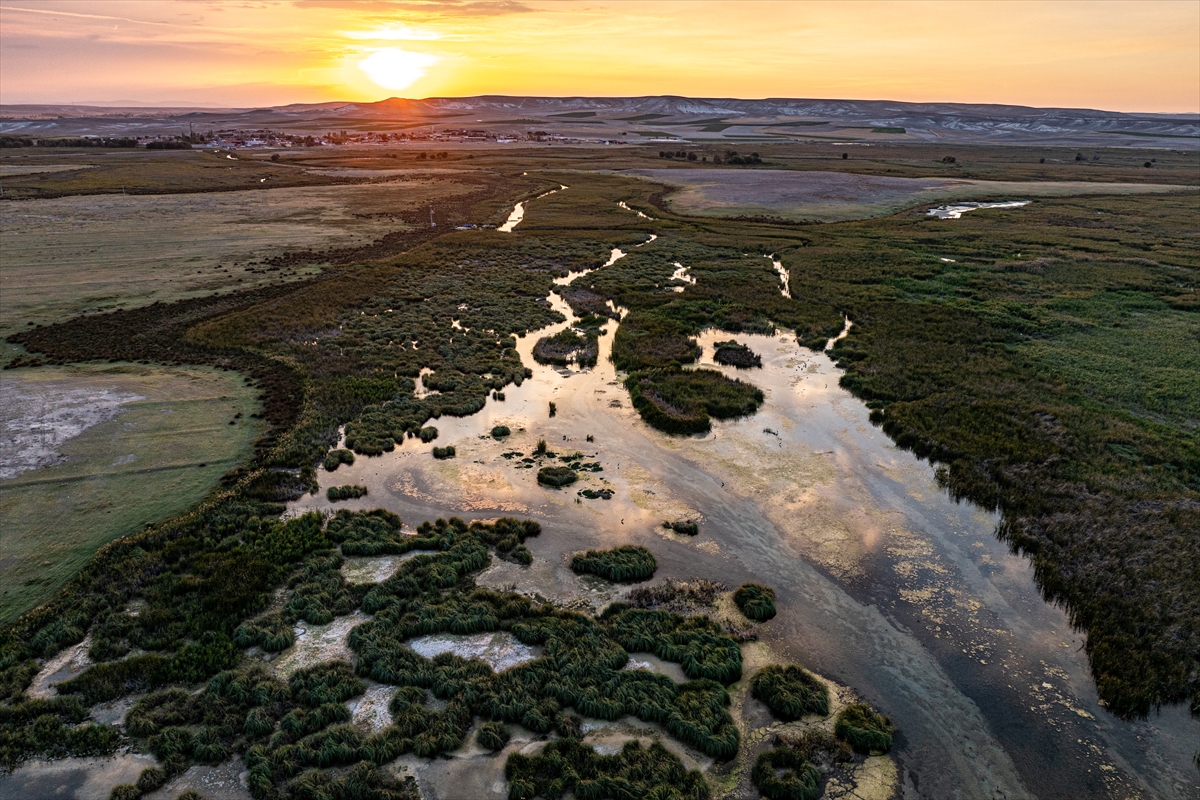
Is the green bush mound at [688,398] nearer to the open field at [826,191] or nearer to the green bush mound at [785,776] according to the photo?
the green bush mound at [785,776]

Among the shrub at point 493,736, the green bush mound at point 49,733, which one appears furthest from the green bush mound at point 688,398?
the green bush mound at point 49,733

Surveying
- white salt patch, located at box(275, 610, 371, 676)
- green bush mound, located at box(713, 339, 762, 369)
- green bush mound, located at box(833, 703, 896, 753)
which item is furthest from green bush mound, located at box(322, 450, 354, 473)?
green bush mound, located at box(713, 339, 762, 369)

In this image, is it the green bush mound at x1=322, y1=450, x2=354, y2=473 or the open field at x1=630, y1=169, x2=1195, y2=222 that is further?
the open field at x1=630, y1=169, x2=1195, y2=222

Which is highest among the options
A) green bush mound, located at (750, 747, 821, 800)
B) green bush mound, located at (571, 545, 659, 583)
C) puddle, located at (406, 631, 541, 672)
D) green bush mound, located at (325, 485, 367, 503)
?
green bush mound, located at (325, 485, 367, 503)

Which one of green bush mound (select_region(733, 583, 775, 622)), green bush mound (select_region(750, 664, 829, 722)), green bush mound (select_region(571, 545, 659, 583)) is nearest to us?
green bush mound (select_region(750, 664, 829, 722))

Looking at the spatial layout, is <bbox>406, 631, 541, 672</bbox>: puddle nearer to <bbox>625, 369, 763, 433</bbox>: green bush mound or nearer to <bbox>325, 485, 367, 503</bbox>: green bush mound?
<bbox>325, 485, 367, 503</bbox>: green bush mound
